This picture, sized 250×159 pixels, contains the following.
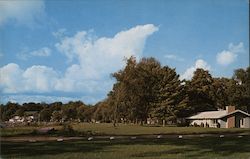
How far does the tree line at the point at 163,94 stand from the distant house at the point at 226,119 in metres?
1.91

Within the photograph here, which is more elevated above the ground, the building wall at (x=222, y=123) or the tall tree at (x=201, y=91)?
the tall tree at (x=201, y=91)

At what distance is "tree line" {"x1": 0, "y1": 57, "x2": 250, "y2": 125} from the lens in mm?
52875

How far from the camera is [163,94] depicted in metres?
63.5

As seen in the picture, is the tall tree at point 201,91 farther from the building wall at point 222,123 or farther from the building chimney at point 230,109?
the building chimney at point 230,109

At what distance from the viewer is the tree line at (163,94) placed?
173 ft

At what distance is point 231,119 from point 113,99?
20.0m

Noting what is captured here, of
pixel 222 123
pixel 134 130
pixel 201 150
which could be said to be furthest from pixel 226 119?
pixel 201 150

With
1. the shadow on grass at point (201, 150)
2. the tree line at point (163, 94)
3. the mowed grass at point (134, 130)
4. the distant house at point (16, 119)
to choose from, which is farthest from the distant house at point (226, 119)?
the shadow on grass at point (201, 150)

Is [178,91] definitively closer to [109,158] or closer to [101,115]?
[101,115]

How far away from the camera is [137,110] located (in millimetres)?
60375

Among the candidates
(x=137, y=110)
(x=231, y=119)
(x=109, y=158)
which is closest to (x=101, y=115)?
(x=137, y=110)

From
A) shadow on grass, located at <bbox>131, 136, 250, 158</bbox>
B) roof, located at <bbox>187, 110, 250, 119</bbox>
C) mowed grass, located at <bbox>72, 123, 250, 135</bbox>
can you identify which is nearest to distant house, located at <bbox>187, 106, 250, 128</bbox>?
roof, located at <bbox>187, 110, 250, 119</bbox>

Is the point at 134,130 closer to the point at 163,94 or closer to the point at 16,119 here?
the point at 16,119

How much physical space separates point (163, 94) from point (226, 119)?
30.4 ft
